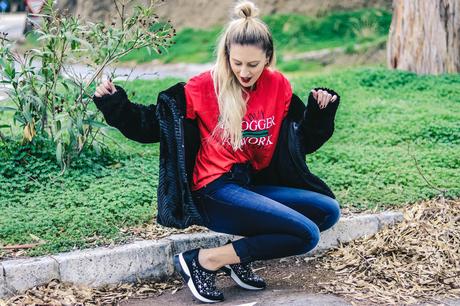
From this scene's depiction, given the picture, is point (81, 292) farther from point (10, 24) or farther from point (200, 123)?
point (10, 24)

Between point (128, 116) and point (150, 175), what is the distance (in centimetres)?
184

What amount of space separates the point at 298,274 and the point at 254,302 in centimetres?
60

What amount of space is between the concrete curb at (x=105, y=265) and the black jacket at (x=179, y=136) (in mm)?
335

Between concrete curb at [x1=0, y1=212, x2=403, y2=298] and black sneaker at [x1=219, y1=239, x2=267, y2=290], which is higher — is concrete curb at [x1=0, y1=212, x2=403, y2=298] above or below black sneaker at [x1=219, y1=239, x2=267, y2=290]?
above

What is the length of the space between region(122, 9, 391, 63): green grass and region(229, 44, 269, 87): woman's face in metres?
9.23

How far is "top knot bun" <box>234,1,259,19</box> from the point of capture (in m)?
4.29

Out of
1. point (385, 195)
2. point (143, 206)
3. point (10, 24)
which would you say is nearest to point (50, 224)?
point (143, 206)

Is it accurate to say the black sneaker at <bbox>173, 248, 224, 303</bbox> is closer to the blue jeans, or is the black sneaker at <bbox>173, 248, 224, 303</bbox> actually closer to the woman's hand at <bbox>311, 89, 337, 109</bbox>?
the blue jeans

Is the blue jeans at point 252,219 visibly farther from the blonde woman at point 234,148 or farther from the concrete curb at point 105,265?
the concrete curb at point 105,265

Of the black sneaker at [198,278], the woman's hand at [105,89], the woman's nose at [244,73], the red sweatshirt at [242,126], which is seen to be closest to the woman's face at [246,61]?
the woman's nose at [244,73]

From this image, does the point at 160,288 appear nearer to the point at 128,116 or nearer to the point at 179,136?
the point at 179,136

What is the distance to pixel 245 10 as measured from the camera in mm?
4285

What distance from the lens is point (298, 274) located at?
15.4ft

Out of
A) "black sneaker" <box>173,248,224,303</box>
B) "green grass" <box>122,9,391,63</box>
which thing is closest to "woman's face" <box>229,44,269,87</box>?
"black sneaker" <box>173,248,224,303</box>
